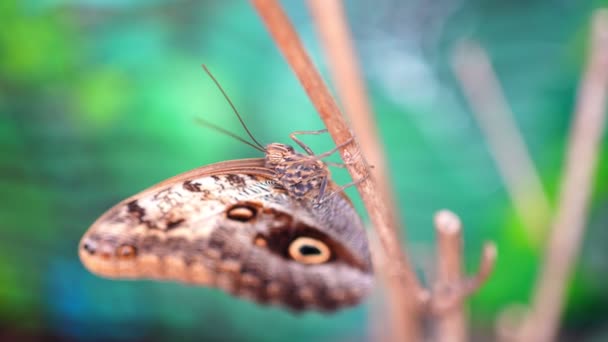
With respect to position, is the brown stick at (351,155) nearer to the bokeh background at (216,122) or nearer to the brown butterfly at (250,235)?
the brown butterfly at (250,235)

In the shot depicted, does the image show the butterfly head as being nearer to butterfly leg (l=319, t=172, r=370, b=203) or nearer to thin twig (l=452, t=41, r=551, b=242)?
butterfly leg (l=319, t=172, r=370, b=203)

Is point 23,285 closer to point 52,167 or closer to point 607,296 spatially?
point 52,167

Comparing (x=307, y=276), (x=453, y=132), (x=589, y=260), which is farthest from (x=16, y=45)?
(x=589, y=260)

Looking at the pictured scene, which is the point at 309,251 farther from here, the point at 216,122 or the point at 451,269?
the point at 216,122

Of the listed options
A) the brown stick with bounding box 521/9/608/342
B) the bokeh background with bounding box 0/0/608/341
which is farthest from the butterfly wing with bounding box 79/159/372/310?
the bokeh background with bounding box 0/0/608/341

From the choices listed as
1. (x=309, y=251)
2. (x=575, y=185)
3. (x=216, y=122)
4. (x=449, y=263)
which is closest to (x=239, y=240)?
(x=309, y=251)

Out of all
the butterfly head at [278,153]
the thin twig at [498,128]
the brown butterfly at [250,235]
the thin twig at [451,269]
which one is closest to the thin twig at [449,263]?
the thin twig at [451,269]

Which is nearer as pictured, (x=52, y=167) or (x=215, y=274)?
(x=215, y=274)
